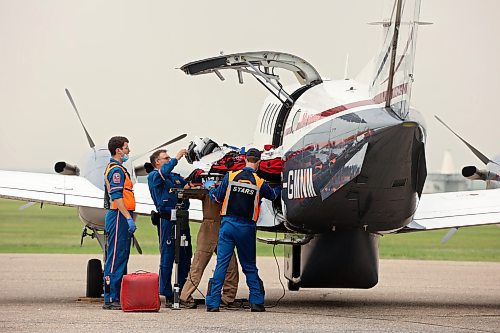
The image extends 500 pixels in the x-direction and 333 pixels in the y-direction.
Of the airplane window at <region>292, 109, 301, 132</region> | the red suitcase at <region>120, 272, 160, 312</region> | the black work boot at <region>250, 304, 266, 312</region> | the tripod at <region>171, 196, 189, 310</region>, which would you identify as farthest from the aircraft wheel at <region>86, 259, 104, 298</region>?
the airplane window at <region>292, 109, 301, 132</region>

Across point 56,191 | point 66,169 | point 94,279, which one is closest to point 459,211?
point 94,279

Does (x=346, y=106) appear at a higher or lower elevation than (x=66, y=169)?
higher

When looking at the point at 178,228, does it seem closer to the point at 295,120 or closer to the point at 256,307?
the point at 256,307

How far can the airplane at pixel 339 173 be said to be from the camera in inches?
617

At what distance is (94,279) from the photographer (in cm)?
1984

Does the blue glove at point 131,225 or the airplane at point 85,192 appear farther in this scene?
the airplane at point 85,192

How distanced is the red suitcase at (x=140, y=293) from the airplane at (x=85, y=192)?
280cm

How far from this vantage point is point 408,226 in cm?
1900

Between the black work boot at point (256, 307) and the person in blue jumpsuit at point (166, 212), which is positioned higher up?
the person in blue jumpsuit at point (166, 212)

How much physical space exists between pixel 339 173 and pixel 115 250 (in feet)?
11.0

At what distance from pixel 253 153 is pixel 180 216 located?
1.39 meters

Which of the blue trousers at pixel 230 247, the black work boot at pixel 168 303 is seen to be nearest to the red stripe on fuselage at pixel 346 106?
the blue trousers at pixel 230 247

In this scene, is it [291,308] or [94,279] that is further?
[94,279]

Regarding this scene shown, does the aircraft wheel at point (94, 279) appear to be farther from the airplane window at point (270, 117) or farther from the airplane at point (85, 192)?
the airplane window at point (270, 117)
